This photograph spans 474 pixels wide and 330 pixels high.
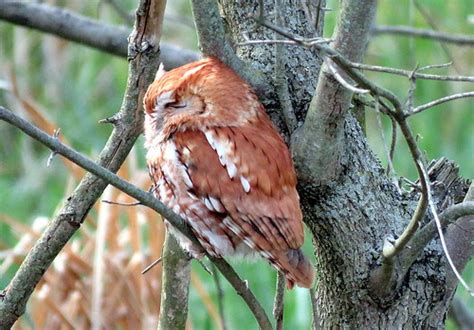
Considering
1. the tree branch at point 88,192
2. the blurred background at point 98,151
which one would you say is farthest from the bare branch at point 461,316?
the tree branch at point 88,192

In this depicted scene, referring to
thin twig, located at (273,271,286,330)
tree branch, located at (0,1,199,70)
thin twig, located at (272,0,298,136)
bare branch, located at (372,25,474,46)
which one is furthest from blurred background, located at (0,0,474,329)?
thin twig, located at (273,271,286,330)

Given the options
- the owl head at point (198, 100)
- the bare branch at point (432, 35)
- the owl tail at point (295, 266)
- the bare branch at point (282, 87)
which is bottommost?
the owl tail at point (295, 266)

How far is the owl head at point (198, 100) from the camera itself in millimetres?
2076

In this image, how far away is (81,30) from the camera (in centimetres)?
350

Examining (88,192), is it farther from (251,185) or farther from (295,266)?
(295,266)

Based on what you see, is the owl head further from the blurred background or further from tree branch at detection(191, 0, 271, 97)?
the blurred background

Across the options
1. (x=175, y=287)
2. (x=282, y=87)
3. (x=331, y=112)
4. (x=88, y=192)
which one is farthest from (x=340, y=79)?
(x=175, y=287)

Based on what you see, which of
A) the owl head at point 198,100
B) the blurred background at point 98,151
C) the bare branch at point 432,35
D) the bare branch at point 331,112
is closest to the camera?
the bare branch at point 331,112

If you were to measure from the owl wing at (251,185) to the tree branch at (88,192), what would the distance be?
16cm

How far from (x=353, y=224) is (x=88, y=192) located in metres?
0.59

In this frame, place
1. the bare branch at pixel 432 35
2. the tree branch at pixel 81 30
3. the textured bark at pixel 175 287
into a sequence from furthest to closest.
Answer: the bare branch at pixel 432 35 → the tree branch at pixel 81 30 → the textured bark at pixel 175 287

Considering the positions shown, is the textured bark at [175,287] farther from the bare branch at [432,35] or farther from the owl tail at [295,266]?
the bare branch at [432,35]

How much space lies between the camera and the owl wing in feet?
6.59

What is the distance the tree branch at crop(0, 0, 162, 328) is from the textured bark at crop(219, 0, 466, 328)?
23cm
